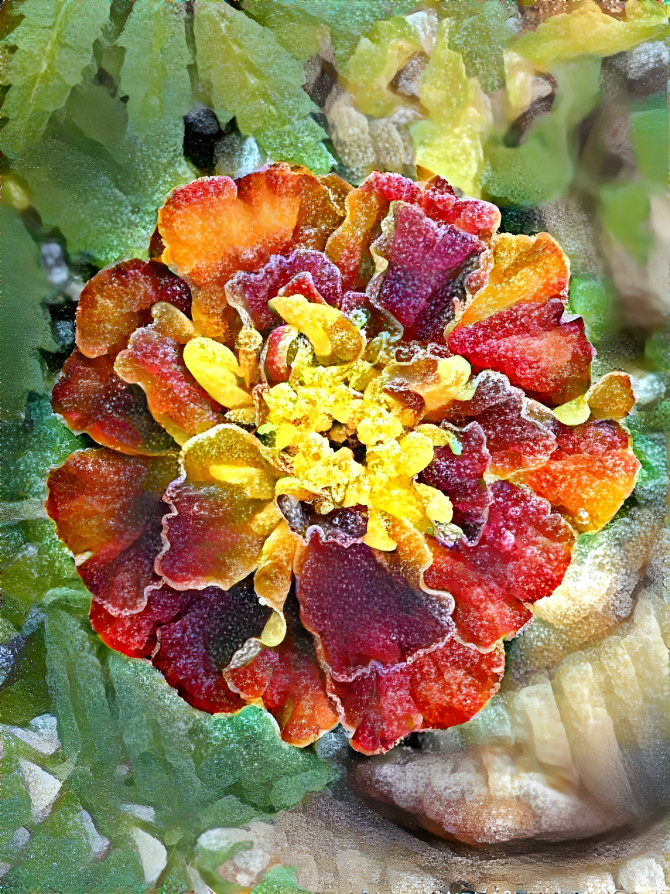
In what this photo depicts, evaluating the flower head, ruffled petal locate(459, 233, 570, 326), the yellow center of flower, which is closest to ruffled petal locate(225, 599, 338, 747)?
the flower head

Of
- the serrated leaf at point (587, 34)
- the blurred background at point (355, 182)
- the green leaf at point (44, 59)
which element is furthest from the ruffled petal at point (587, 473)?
the green leaf at point (44, 59)

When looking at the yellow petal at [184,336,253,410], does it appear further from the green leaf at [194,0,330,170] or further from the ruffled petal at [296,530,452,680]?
the green leaf at [194,0,330,170]

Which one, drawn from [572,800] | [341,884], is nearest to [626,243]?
[572,800]

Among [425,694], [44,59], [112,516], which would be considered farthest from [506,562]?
[44,59]

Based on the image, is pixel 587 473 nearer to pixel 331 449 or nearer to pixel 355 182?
pixel 331 449

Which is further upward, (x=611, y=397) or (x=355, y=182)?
(x=355, y=182)

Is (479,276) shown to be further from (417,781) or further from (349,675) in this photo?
(417,781)
